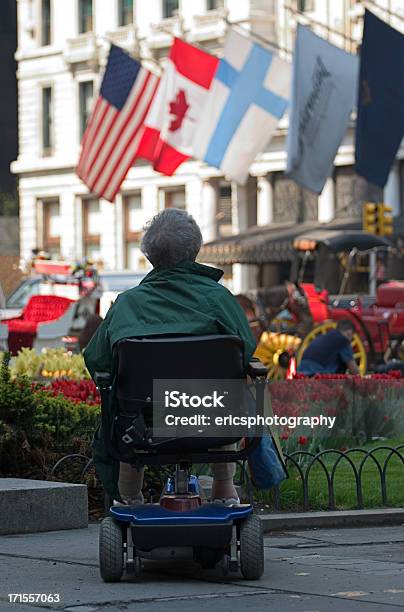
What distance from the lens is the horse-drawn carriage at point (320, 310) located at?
20.3 meters

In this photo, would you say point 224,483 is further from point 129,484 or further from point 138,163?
point 138,163

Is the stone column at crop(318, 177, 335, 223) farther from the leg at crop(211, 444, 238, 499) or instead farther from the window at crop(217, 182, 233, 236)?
the leg at crop(211, 444, 238, 499)

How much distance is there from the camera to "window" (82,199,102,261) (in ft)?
206

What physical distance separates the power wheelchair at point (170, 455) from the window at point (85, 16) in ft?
190

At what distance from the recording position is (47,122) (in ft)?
214

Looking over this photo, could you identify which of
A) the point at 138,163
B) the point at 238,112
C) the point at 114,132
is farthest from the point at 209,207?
the point at 238,112

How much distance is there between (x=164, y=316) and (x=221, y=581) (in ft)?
3.64

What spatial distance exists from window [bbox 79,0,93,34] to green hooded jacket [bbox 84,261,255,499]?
57.7 meters

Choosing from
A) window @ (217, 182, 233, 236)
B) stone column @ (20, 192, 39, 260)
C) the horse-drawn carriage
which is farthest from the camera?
stone column @ (20, 192, 39, 260)

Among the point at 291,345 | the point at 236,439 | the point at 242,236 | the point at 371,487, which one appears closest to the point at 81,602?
the point at 236,439

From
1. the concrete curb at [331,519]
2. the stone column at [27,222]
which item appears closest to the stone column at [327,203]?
the stone column at [27,222]

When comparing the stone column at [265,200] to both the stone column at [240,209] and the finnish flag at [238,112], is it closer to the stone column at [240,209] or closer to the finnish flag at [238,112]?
the stone column at [240,209]

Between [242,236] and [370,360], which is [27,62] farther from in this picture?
[370,360]

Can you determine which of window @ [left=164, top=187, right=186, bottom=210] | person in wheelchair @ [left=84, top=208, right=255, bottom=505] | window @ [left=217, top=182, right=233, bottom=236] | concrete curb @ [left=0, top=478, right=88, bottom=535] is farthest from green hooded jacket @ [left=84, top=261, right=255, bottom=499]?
window @ [left=164, top=187, right=186, bottom=210]
